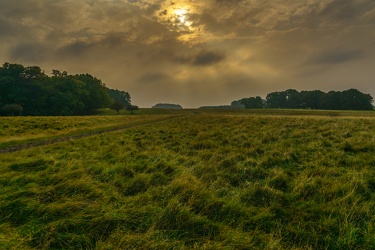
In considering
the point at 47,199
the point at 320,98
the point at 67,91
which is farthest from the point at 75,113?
the point at 320,98

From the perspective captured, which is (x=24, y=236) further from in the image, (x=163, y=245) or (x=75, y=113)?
(x=75, y=113)

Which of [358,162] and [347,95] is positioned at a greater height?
[347,95]

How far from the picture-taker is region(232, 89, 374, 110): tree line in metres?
108

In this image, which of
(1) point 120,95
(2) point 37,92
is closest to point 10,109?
(2) point 37,92

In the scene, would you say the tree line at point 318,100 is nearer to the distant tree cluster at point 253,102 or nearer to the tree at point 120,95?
the distant tree cluster at point 253,102

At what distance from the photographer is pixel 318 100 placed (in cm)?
12550

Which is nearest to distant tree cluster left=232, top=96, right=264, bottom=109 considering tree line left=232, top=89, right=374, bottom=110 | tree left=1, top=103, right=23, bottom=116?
tree line left=232, top=89, right=374, bottom=110

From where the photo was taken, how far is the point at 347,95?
110 metres

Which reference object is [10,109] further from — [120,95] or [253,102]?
[253,102]

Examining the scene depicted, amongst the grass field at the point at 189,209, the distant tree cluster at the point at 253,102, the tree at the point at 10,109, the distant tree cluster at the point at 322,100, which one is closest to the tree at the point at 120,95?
the distant tree cluster at the point at 253,102

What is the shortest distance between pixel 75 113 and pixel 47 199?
283ft

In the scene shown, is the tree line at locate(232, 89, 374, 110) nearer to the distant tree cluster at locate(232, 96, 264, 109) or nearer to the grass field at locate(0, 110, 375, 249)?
the distant tree cluster at locate(232, 96, 264, 109)

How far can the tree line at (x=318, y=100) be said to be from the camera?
107500 mm

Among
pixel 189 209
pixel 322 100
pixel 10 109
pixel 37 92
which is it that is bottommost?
pixel 189 209
